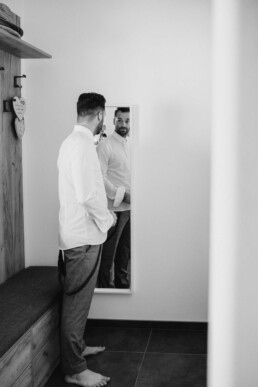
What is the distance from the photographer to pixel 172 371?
3.12 metres

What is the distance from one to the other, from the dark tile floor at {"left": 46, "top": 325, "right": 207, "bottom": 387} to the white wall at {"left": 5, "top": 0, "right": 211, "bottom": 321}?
0.49 ft

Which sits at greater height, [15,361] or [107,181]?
[107,181]

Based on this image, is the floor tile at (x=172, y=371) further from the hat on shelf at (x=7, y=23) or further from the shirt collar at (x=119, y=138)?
the hat on shelf at (x=7, y=23)

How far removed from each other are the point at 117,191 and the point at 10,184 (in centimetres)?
77

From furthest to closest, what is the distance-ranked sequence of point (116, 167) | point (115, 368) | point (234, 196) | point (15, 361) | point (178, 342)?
point (116, 167) < point (178, 342) < point (115, 368) < point (15, 361) < point (234, 196)

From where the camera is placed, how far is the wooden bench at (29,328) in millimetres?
2432

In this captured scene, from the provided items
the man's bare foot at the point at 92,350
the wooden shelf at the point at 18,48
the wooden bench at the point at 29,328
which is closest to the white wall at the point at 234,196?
the wooden bench at the point at 29,328

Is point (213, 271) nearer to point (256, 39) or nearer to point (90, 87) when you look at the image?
point (256, 39)

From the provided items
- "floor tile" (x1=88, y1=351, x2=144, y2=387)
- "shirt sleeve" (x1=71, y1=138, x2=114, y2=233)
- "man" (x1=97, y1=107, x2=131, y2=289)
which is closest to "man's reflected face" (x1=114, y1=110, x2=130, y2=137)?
"man" (x1=97, y1=107, x2=131, y2=289)

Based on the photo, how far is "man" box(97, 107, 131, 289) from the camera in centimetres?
368

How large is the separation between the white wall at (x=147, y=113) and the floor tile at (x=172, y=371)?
51 cm

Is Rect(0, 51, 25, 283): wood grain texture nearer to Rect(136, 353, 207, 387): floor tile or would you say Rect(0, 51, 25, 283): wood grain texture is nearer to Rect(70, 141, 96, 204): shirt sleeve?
Rect(70, 141, 96, 204): shirt sleeve

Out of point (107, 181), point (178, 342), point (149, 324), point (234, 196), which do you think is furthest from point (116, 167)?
point (234, 196)

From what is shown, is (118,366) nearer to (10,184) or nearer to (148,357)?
(148,357)
